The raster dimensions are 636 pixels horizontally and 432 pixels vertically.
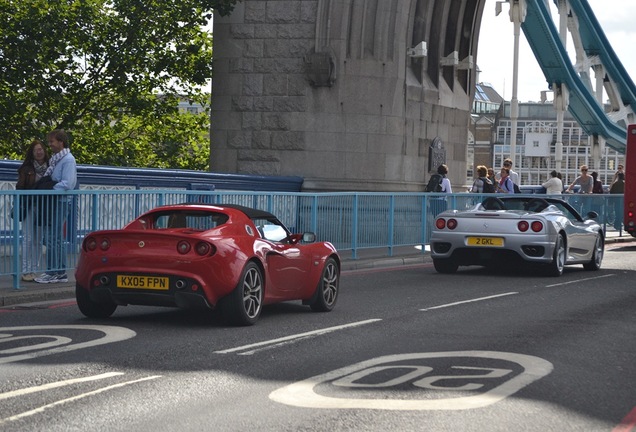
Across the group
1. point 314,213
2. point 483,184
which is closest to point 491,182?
point 483,184

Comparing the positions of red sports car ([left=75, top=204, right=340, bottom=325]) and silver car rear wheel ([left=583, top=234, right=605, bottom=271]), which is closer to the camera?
red sports car ([left=75, top=204, right=340, bottom=325])

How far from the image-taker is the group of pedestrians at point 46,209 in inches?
526

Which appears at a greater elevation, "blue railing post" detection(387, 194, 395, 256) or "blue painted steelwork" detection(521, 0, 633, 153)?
"blue painted steelwork" detection(521, 0, 633, 153)

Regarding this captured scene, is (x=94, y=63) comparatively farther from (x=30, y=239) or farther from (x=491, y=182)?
(x=30, y=239)

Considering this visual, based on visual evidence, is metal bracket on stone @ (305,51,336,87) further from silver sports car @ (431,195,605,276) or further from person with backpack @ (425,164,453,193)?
silver sports car @ (431,195,605,276)

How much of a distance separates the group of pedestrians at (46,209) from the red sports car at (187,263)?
8.48 feet

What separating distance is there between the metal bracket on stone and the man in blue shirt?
468 inches

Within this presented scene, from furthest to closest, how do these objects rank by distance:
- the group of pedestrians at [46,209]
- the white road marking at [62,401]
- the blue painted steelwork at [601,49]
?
the blue painted steelwork at [601,49], the group of pedestrians at [46,209], the white road marking at [62,401]

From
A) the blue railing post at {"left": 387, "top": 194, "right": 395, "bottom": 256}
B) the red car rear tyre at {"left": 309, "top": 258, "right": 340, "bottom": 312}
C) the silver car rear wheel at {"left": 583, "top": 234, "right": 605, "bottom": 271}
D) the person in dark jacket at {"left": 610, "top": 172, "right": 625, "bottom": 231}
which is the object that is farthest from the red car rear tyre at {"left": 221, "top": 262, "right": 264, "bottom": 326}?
the person in dark jacket at {"left": 610, "top": 172, "right": 625, "bottom": 231}

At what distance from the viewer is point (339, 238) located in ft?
66.3

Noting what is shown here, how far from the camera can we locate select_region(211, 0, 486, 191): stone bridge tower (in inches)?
1024

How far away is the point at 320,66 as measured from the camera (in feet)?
84.5

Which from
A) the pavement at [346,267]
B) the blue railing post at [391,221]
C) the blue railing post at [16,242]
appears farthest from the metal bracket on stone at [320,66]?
the blue railing post at [16,242]

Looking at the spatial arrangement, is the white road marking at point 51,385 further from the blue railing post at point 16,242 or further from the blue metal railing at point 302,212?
the blue railing post at point 16,242
